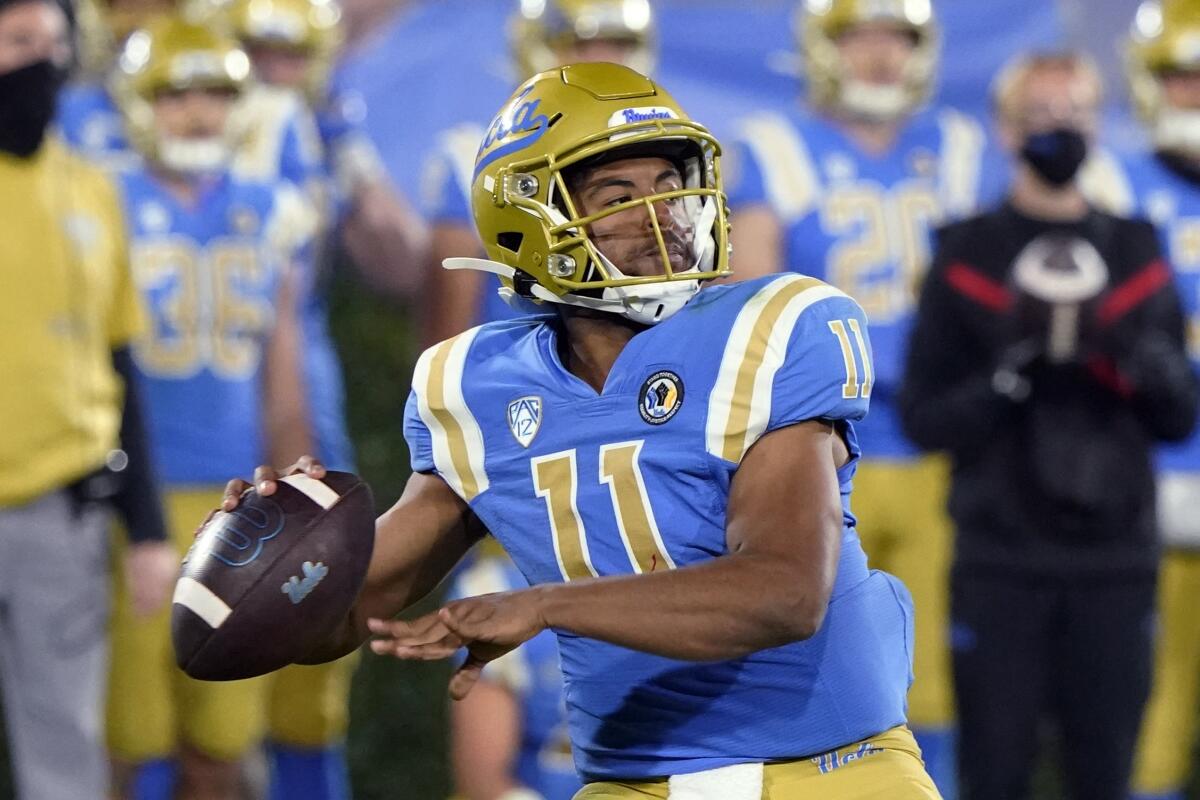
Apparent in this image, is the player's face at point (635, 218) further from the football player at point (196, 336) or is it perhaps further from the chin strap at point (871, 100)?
the chin strap at point (871, 100)

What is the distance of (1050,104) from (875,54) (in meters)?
0.72

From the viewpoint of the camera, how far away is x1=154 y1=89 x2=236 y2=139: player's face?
16.9 ft

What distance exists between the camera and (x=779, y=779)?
259 cm

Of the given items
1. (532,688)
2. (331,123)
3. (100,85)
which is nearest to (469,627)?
(532,688)

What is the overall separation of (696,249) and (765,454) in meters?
0.33

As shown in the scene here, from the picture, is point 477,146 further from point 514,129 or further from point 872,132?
point 514,129

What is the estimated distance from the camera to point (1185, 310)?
4.61 m

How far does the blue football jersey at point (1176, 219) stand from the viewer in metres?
4.85

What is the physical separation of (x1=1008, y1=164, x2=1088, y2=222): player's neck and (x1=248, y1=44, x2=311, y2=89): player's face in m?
2.27

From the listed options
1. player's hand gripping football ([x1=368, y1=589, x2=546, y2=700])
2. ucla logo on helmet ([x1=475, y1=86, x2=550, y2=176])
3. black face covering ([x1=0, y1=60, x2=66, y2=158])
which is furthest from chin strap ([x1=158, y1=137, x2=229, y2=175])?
player's hand gripping football ([x1=368, y1=589, x2=546, y2=700])

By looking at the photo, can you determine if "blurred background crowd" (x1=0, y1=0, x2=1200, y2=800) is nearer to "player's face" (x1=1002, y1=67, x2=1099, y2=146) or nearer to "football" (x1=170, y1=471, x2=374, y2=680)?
Result: "player's face" (x1=1002, y1=67, x2=1099, y2=146)

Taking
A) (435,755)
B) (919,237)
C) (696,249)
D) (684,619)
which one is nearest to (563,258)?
(696,249)

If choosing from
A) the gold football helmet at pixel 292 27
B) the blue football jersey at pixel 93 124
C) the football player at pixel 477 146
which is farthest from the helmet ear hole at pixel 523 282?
the gold football helmet at pixel 292 27

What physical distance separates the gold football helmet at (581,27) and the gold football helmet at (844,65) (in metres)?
0.42
